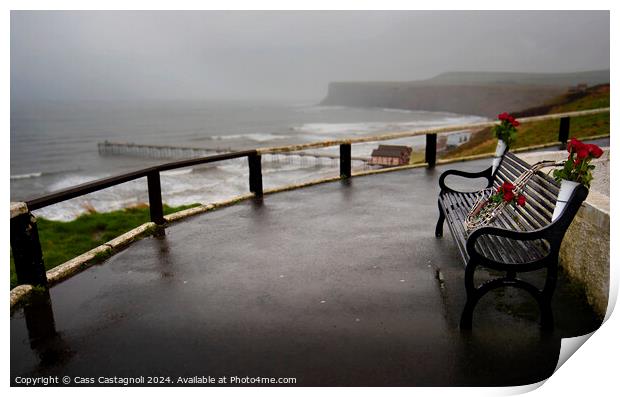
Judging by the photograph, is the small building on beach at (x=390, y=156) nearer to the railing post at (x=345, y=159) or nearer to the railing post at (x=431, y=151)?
the railing post at (x=431, y=151)

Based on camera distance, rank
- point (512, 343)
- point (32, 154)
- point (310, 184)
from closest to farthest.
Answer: point (512, 343) < point (310, 184) < point (32, 154)

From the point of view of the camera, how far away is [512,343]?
3027mm

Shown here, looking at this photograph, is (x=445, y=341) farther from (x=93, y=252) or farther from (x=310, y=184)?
(x=310, y=184)

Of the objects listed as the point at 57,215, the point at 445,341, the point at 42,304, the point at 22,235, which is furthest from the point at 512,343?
the point at 57,215

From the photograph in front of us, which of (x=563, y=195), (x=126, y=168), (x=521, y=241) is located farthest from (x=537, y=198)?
(x=126, y=168)

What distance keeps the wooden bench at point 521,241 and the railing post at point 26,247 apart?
3.52 m

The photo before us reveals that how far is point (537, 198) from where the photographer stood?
3869 millimetres

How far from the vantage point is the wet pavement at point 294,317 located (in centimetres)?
284

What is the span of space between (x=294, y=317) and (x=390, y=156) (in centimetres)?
783

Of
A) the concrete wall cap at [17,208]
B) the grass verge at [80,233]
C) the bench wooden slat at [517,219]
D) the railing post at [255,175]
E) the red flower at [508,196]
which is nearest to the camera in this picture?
the bench wooden slat at [517,219]

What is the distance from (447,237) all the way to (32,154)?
7099cm

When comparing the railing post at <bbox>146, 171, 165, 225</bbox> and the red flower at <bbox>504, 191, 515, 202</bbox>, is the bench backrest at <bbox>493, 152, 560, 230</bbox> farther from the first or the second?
the railing post at <bbox>146, 171, 165, 225</bbox>

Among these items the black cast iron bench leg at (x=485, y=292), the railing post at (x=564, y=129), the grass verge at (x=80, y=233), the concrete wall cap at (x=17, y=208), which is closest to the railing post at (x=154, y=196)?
the concrete wall cap at (x=17, y=208)

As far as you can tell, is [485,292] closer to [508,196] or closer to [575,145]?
[508,196]
